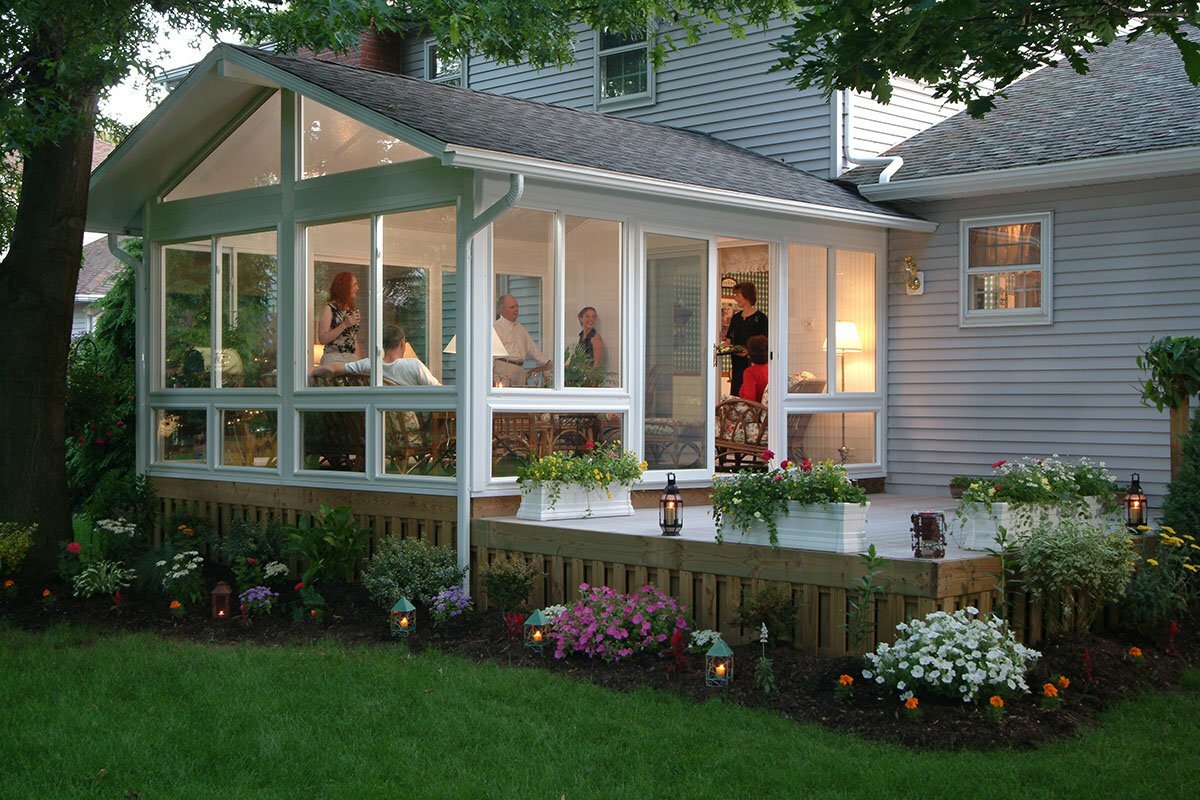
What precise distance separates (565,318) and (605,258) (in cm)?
59

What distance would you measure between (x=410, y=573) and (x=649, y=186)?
310 cm

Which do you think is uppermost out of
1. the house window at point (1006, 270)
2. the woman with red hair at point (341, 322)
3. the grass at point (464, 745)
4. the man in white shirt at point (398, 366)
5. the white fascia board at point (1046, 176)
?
the white fascia board at point (1046, 176)

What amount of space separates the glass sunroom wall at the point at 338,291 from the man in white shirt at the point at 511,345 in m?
1.10

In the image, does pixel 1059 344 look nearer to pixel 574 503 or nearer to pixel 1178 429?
pixel 1178 429

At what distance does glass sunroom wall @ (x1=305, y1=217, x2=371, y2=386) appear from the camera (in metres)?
9.23

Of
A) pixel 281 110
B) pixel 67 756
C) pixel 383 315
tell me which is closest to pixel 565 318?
pixel 383 315

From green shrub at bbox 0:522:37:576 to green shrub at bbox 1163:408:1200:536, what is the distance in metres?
7.90

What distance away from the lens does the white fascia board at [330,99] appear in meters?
8.13

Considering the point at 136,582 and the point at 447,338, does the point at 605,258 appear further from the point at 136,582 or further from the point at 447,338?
the point at 136,582

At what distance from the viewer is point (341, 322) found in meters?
9.39

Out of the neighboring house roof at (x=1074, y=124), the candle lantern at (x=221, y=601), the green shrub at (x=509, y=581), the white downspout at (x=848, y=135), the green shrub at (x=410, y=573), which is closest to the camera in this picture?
the green shrub at (x=509, y=581)

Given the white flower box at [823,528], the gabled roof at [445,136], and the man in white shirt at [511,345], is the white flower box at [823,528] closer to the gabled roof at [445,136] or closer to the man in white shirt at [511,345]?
the man in white shirt at [511,345]

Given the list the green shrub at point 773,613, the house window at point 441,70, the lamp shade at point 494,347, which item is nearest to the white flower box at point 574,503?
the lamp shade at point 494,347

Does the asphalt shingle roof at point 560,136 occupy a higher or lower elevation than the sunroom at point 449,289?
higher
